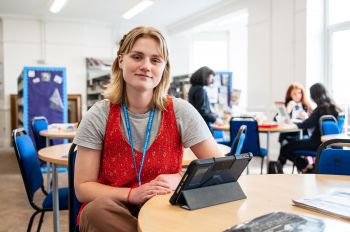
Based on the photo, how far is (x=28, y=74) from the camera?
18.9 ft

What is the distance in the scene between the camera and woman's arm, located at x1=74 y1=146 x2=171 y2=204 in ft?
3.87

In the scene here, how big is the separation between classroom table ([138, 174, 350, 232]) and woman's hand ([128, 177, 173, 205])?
0.03 m

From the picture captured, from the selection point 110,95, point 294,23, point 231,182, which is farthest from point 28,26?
point 231,182

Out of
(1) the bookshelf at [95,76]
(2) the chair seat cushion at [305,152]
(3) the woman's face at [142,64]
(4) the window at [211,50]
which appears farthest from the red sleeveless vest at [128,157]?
(4) the window at [211,50]

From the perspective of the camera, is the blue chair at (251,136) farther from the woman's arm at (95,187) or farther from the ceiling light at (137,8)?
the ceiling light at (137,8)

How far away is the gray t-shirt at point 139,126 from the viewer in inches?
53.2

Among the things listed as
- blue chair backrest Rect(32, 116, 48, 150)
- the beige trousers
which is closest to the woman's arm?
the beige trousers

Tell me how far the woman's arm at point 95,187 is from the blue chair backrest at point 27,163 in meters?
0.72

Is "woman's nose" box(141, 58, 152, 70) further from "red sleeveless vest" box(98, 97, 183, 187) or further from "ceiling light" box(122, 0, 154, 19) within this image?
"ceiling light" box(122, 0, 154, 19)

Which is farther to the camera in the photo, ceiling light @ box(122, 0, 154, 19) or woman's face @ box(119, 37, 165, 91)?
ceiling light @ box(122, 0, 154, 19)

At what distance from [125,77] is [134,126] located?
0.64ft

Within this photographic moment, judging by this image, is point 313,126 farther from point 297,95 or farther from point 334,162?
point 334,162

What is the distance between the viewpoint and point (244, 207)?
3.43ft

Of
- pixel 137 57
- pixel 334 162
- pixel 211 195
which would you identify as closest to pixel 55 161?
pixel 137 57
